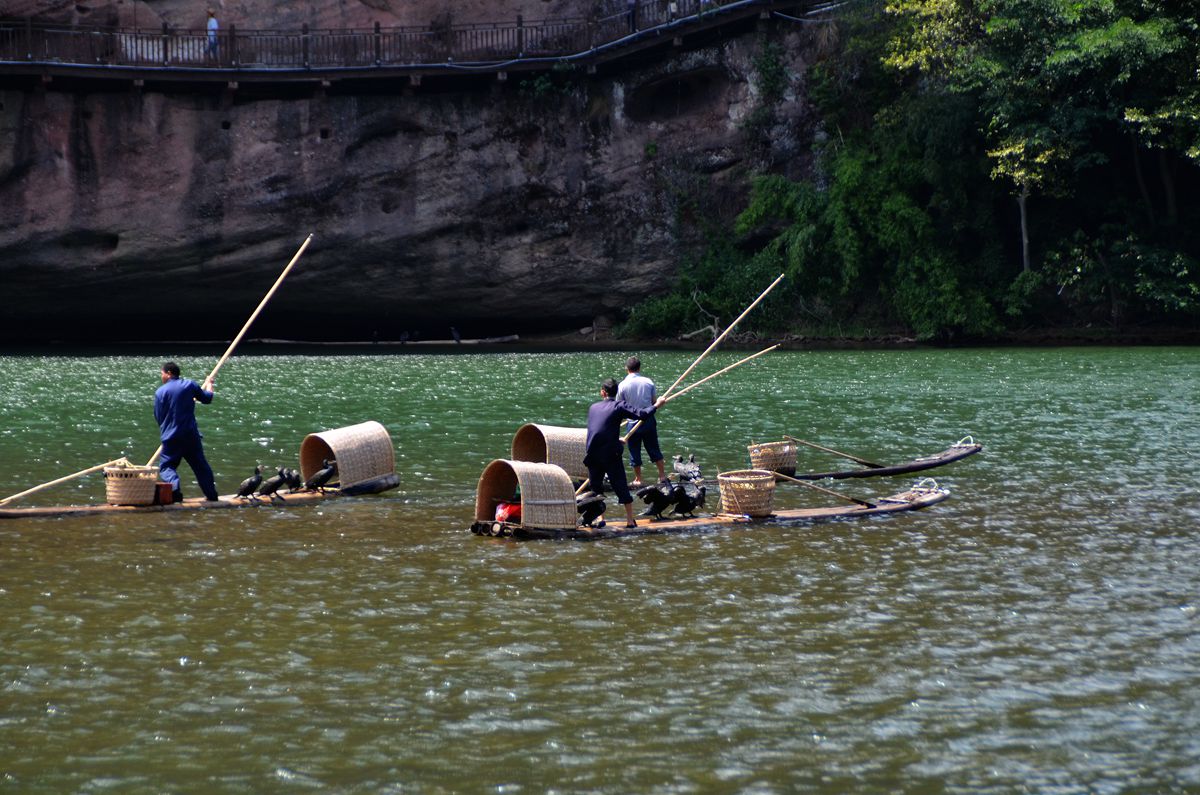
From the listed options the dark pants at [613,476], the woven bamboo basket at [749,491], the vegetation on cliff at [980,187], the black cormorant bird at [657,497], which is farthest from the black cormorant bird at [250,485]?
the vegetation on cliff at [980,187]

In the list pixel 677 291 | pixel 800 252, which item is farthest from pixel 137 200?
pixel 800 252

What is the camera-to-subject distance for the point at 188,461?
50.2 feet

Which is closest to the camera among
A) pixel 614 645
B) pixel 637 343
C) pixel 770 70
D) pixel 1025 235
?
pixel 614 645

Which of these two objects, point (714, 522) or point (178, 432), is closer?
point (714, 522)

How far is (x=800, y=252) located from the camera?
142 feet

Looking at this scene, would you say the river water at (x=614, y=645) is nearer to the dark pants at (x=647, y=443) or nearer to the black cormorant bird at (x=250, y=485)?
the black cormorant bird at (x=250, y=485)

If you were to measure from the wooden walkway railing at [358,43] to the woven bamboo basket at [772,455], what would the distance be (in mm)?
28615

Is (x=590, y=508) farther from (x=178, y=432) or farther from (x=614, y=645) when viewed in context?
(x=178, y=432)

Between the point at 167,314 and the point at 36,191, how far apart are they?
7.00 meters

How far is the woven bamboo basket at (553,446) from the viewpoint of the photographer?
51.3ft

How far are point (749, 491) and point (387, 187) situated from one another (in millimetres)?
33161

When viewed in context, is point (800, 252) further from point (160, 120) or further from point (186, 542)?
point (186, 542)

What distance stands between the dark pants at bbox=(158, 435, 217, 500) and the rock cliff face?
30078 millimetres

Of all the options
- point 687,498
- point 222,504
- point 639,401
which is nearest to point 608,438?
point 687,498
